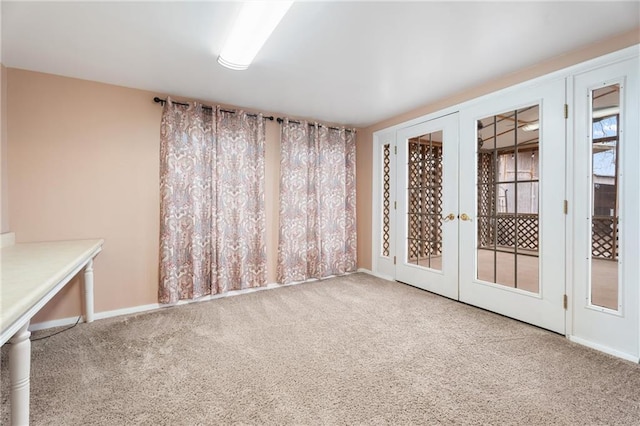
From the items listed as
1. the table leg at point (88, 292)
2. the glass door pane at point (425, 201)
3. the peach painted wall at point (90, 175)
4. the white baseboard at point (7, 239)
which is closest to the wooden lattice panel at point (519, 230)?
the glass door pane at point (425, 201)

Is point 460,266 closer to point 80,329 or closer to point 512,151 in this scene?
point 512,151

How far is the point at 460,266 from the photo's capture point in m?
2.96

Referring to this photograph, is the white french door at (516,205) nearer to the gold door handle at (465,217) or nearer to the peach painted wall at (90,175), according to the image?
the gold door handle at (465,217)

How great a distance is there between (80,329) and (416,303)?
3.06m

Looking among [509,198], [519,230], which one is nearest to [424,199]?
[509,198]

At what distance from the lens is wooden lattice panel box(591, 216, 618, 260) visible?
1.99 m

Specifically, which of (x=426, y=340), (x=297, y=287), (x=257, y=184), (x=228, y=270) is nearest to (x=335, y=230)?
(x=297, y=287)

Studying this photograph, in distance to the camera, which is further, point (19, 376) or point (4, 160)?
point (4, 160)

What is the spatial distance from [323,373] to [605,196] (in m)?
2.30

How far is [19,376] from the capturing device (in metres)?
1.17

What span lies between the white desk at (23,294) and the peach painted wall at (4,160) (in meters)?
0.57

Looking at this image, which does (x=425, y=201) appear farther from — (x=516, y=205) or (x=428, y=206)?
(x=516, y=205)

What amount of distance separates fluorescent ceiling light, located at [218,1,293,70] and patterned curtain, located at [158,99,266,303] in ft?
3.40

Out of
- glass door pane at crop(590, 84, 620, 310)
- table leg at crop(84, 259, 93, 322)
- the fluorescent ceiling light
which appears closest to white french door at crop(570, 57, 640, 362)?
glass door pane at crop(590, 84, 620, 310)
